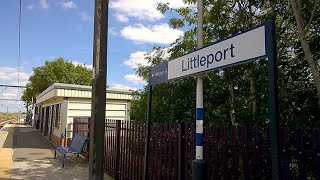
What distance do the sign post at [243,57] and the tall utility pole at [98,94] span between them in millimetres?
1209

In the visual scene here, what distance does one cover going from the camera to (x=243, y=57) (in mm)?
3094

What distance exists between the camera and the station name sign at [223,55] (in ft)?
9.61

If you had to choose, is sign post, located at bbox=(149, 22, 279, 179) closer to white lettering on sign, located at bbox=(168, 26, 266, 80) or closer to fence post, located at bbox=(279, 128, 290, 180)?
white lettering on sign, located at bbox=(168, 26, 266, 80)

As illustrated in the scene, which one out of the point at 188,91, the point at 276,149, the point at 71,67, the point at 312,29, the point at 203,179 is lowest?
the point at 203,179

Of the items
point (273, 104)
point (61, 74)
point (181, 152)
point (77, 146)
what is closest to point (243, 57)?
point (273, 104)

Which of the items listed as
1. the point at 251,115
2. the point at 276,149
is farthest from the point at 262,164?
the point at 251,115

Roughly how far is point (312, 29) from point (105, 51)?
408cm

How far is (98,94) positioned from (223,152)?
209 cm

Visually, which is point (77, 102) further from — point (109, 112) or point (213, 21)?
point (213, 21)

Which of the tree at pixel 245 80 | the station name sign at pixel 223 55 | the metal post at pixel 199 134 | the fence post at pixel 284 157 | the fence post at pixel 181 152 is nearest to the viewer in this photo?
the station name sign at pixel 223 55

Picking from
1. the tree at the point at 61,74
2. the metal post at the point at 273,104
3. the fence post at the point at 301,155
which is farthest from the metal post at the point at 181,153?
the tree at the point at 61,74

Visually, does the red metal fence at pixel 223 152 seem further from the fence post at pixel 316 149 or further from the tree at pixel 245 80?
the tree at pixel 245 80

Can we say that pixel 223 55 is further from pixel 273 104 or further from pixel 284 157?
pixel 284 157

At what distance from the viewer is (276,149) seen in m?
2.65
